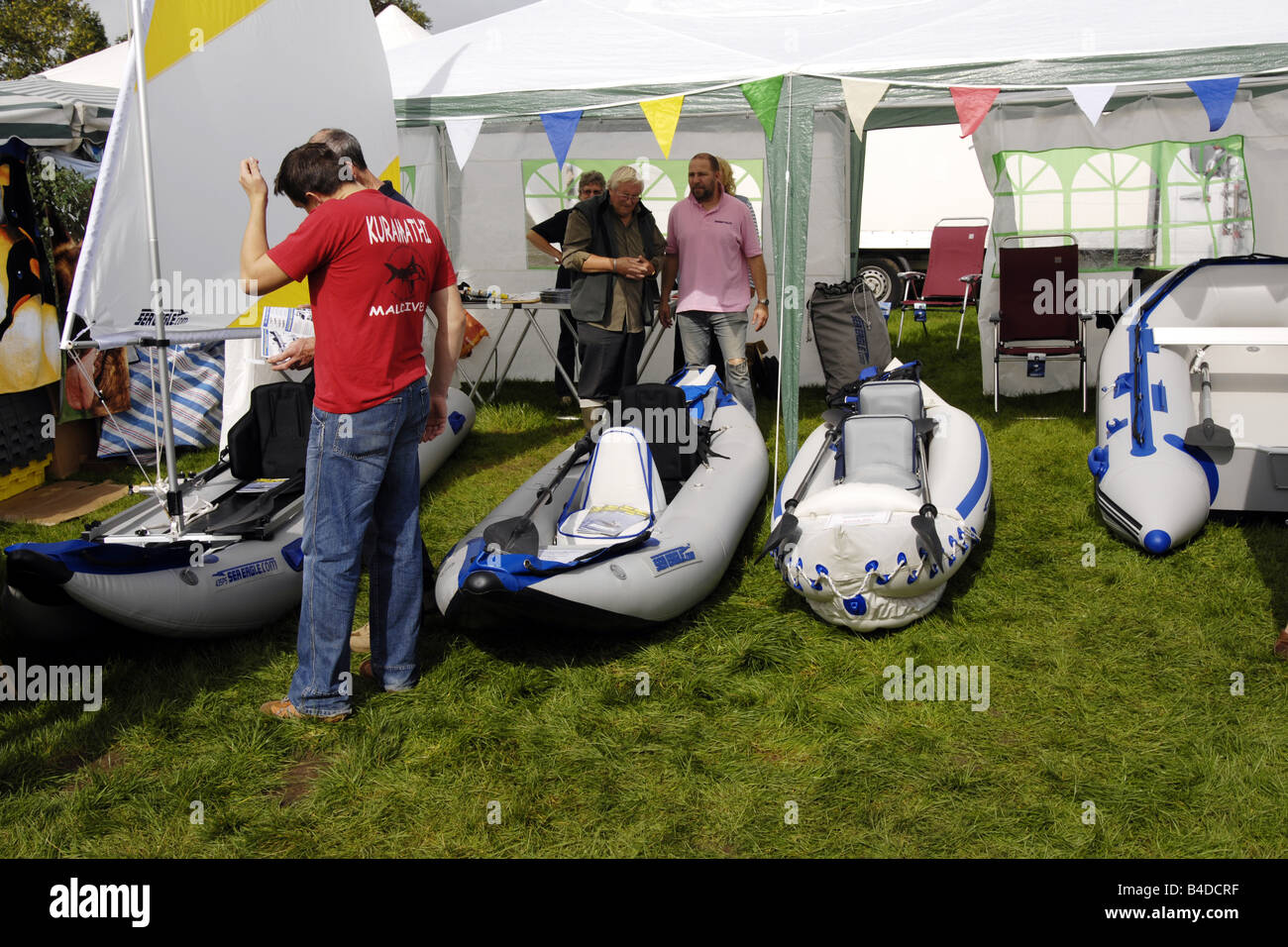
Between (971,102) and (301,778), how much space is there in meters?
4.25

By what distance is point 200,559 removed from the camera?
394cm

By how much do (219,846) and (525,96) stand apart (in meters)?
4.17

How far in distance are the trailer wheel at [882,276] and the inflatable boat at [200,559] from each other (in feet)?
31.9

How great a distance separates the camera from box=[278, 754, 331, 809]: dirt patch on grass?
313cm

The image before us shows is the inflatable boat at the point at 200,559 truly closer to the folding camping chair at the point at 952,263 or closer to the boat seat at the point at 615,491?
the boat seat at the point at 615,491

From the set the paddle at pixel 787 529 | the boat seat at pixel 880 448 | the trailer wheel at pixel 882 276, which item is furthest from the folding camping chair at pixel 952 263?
the paddle at pixel 787 529

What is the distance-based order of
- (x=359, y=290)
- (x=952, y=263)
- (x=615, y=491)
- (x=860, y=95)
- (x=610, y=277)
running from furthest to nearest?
(x=952, y=263)
(x=610, y=277)
(x=860, y=95)
(x=615, y=491)
(x=359, y=290)

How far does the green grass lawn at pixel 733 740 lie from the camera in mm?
2912

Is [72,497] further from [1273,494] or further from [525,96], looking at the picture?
[1273,494]

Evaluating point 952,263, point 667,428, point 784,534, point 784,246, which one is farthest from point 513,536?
point 952,263

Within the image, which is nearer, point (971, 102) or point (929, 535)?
point (929, 535)

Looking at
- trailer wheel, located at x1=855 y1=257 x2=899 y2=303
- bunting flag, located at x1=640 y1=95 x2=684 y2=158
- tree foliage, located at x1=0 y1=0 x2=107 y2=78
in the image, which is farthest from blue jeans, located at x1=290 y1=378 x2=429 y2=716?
tree foliage, located at x1=0 y1=0 x2=107 y2=78

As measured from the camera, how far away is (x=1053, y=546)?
4977mm

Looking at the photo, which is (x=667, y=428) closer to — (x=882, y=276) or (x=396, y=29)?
(x=396, y=29)
